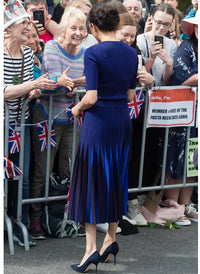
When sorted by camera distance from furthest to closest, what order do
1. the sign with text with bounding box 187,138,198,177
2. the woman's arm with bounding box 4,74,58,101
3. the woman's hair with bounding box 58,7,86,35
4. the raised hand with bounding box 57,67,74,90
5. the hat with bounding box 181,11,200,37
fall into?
the sign with text with bounding box 187,138,198,177, the hat with bounding box 181,11,200,37, the woman's hair with bounding box 58,7,86,35, the raised hand with bounding box 57,67,74,90, the woman's arm with bounding box 4,74,58,101

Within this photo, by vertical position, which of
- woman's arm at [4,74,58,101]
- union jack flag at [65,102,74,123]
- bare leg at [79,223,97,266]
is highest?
woman's arm at [4,74,58,101]

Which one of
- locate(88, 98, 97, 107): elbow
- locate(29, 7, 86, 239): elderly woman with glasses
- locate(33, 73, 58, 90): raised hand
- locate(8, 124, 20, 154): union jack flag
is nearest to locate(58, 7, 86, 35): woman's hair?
locate(29, 7, 86, 239): elderly woman with glasses

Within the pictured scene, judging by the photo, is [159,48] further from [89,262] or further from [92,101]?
[89,262]

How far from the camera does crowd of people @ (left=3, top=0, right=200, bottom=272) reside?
4.89m

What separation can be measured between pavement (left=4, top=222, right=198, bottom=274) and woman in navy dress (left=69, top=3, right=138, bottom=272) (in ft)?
0.64

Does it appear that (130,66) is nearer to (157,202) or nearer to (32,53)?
(32,53)

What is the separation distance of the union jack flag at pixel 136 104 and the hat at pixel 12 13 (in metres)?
1.46

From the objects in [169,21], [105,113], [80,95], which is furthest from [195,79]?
[105,113]

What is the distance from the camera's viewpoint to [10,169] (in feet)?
18.0

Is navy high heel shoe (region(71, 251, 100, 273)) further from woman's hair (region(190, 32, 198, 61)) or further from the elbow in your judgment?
woman's hair (region(190, 32, 198, 61))

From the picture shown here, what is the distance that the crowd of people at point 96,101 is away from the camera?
4891 mm

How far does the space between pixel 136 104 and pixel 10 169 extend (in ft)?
4.94

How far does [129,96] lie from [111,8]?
806mm

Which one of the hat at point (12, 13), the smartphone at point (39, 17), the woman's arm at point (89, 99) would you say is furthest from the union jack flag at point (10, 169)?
the smartphone at point (39, 17)
